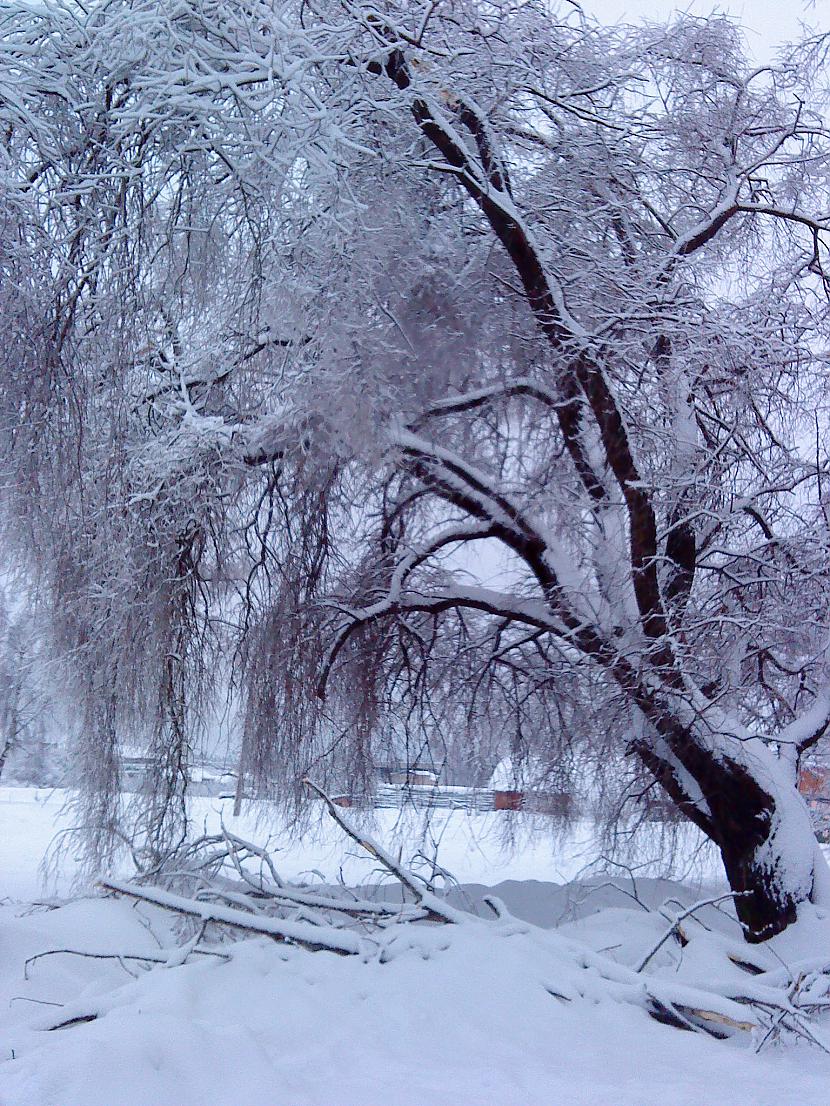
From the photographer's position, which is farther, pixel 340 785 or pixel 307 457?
pixel 340 785

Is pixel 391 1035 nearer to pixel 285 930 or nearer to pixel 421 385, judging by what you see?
pixel 285 930

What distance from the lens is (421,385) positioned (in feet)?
18.5

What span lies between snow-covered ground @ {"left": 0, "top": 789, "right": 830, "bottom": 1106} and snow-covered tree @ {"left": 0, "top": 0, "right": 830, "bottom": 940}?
1.90m

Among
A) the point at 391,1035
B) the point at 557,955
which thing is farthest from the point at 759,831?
the point at 391,1035

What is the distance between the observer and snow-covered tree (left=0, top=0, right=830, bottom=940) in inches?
153

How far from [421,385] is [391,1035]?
3751 millimetres

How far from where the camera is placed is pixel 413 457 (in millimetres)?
5594

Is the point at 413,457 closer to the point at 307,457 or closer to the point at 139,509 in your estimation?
the point at 307,457

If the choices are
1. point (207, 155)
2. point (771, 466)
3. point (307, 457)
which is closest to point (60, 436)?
point (207, 155)

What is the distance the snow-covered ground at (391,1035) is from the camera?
2.11m

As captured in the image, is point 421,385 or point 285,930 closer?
point 285,930

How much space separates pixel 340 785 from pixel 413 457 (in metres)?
2.27

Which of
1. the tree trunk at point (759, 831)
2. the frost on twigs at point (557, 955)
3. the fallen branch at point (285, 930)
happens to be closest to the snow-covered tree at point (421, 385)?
the tree trunk at point (759, 831)

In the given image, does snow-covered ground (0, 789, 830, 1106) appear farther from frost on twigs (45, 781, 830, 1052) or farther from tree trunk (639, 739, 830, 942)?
tree trunk (639, 739, 830, 942)
